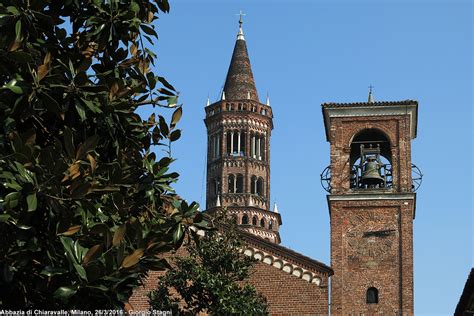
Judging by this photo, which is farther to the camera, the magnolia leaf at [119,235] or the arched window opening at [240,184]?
the arched window opening at [240,184]

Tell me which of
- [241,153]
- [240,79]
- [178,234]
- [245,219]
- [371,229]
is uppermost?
[240,79]

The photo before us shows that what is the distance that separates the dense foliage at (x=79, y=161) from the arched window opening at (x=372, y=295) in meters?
20.7

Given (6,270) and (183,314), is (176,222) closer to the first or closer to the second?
(6,270)

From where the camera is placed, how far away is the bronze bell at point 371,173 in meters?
30.6

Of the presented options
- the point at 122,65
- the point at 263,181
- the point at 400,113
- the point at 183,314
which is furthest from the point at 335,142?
the point at 263,181

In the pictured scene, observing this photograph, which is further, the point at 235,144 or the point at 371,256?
the point at 235,144

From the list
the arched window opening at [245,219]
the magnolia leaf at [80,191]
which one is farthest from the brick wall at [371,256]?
the arched window opening at [245,219]

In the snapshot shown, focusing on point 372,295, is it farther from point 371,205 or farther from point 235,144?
point 235,144

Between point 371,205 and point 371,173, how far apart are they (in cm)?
101

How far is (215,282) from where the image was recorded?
18672mm

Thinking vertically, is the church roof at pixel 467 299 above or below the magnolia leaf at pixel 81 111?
below

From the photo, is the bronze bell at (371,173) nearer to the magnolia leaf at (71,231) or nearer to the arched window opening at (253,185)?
the magnolia leaf at (71,231)

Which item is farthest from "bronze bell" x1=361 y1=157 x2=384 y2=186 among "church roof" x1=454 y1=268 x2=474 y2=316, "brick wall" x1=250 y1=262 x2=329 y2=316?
"church roof" x1=454 y1=268 x2=474 y2=316

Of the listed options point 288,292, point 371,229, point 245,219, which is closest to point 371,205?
point 371,229
